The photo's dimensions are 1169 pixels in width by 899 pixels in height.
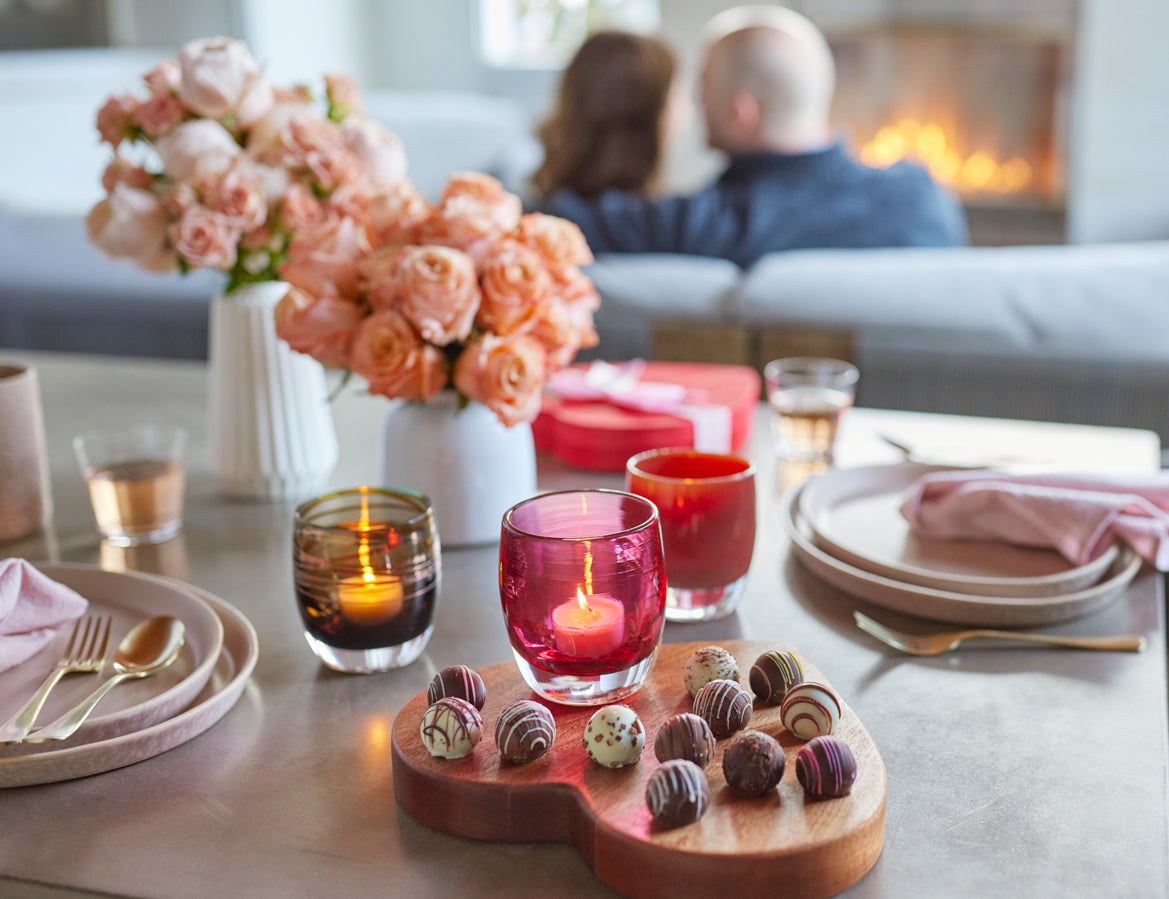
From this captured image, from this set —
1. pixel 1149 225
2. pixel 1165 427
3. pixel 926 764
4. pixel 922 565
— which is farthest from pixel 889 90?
pixel 926 764

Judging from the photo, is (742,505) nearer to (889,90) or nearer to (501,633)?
(501,633)

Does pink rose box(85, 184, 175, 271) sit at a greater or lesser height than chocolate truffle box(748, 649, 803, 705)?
greater

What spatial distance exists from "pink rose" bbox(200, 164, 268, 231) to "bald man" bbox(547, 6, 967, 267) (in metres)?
1.36

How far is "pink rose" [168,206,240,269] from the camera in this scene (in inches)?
37.1

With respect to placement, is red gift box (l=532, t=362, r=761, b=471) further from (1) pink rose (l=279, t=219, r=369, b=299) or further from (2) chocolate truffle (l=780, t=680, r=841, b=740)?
(2) chocolate truffle (l=780, t=680, r=841, b=740)

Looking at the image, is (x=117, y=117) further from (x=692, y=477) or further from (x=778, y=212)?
(x=778, y=212)

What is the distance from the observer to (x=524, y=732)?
1.88ft

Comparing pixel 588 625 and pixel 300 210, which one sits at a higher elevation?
pixel 300 210

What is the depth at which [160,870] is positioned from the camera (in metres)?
0.54

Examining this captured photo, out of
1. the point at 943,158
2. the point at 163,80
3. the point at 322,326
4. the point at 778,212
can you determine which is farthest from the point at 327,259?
the point at 943,158

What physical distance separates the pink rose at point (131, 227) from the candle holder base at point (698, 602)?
53 cm

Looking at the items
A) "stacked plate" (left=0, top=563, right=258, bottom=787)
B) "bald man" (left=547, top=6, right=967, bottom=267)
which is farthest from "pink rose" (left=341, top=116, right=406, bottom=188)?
"bald man" (left=547, top=6, right=967, bottom=267)

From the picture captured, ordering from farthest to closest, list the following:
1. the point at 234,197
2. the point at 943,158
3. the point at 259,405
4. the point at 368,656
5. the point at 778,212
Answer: the point at 943,158, the point at 778,212, the point at 259,405, the point at 234,197, the point at 368,656

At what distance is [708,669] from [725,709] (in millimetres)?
48
